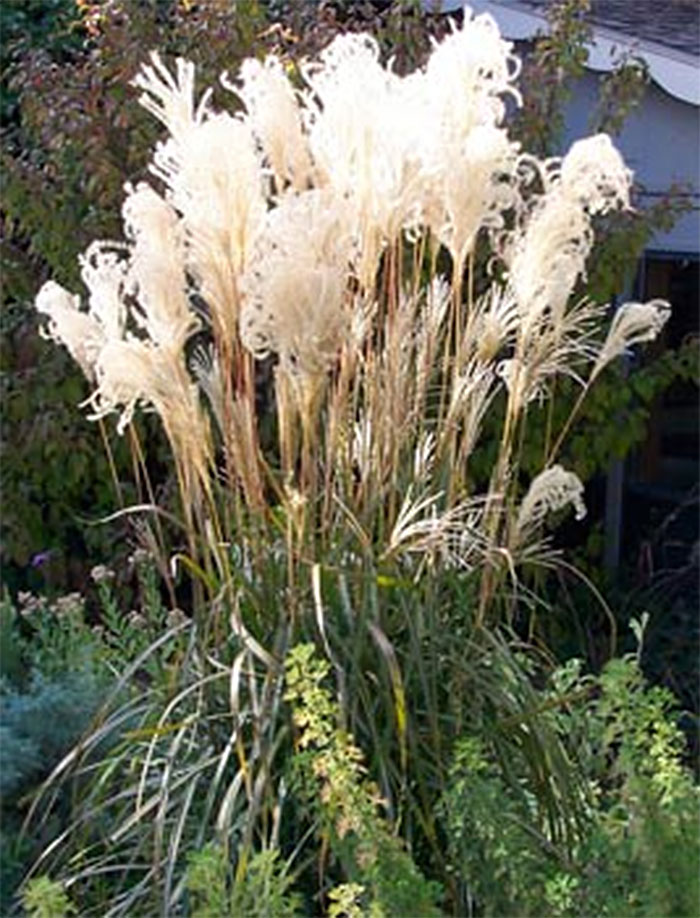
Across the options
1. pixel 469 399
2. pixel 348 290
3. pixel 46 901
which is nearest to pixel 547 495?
pixel 469 399

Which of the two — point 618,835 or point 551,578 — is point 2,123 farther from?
point 618,835

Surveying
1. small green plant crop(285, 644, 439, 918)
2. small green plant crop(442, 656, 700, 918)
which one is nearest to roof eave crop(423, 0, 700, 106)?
small green plant crop(442, 656, 700, 918)

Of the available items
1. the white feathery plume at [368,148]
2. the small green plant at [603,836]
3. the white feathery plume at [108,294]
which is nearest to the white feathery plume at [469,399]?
the white feathery plume at [368,148]

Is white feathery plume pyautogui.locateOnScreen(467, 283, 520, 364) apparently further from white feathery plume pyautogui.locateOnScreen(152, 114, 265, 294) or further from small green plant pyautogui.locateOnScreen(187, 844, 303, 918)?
small green plant pyautogui.locateOnScreen(187, 844, 303, 918)

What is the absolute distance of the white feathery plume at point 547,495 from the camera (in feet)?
12.9

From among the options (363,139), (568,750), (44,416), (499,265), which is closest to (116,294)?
(363,139)

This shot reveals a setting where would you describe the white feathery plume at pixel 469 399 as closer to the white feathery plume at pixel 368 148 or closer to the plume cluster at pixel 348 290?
the plume cluster at pixel 348 290

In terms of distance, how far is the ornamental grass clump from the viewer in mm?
3654

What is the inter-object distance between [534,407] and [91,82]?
1833 mm

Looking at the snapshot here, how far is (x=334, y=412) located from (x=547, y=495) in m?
0.47

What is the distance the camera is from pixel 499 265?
5781 millimetres

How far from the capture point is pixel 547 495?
394 centimetres

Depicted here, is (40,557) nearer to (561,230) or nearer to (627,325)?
(627,325)

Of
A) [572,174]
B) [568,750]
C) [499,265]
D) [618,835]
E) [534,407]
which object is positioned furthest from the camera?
[534,407]
